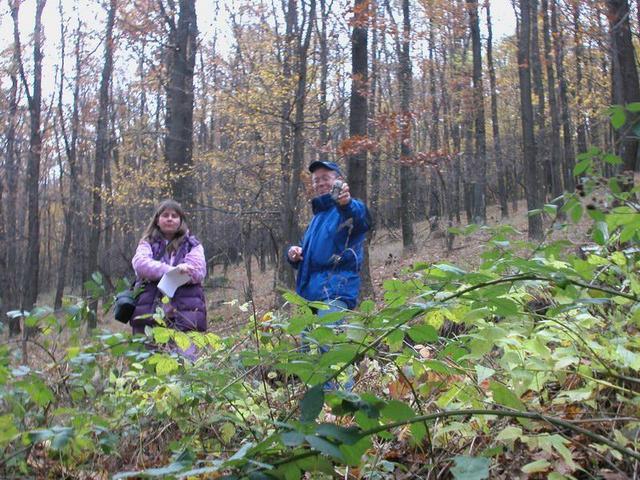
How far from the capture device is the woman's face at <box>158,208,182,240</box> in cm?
431

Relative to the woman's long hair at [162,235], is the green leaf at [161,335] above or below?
below

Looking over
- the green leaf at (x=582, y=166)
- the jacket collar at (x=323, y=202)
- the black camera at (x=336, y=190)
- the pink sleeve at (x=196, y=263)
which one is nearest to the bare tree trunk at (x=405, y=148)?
the jacket collar at (x=323, y=202)

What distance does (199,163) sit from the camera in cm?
1479

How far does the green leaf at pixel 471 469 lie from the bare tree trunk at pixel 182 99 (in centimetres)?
1120

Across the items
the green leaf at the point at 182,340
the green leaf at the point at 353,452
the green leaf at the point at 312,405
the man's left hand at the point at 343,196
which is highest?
the man's left hand at the point at 343,196

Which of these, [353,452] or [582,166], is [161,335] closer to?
[353,452]

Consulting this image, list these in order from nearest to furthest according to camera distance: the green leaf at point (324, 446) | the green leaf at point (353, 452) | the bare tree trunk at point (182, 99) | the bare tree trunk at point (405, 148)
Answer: the green leaf at point (324, 446)
the green leaf at point (353, 452)
the bare tree trunk at point (182, 99)
the bare tree trunk at point (405, 148)

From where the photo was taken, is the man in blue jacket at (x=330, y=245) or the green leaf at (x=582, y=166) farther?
the man in blue jacket at (x=330, y=245)

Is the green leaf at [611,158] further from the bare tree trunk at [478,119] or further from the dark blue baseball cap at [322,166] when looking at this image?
the bare tree trunk at [478,119]

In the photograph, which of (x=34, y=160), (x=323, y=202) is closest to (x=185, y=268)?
(x=323, y=202)

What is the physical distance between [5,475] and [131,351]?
22.4 inches

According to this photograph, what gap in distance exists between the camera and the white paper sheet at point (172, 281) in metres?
3.81

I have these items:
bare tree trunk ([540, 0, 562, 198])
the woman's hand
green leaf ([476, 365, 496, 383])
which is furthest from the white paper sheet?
bare tree trunk ([540, 0, 562, 198])

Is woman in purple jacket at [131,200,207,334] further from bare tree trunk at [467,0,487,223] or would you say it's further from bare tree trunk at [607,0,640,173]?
bare tree trunk at [467,0,487,223]
